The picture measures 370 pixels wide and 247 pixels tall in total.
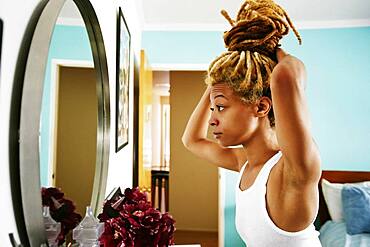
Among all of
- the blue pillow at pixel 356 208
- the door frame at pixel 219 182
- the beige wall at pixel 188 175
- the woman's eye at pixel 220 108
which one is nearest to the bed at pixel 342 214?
the blue pillow at pixel 356 208

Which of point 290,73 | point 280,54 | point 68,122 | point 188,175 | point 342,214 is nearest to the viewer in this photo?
point 290,73

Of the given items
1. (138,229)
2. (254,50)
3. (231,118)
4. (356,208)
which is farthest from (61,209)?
(356,208)

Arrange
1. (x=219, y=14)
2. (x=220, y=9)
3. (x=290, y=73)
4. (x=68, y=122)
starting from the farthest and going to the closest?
1. (x=219, y=14)
2. (x=220, y=9)
3. (x=68, y=122)
4. (x=290, y=73)

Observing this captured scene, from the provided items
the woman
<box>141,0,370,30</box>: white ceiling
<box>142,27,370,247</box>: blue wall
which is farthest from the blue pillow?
the woman

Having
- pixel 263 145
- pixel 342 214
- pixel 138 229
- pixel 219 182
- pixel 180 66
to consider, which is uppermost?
pixel 180 66

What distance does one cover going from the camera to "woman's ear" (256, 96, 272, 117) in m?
Answer: 0.82

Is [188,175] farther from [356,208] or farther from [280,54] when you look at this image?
[280,54]

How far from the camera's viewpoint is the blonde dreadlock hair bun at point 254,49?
31.5 inches

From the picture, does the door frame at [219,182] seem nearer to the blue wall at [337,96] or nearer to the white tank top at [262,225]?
the blue wall at [337,96]

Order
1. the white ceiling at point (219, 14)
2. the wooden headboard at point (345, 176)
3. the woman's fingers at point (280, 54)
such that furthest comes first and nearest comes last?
the wooden headboard at point (345, 176) < the white ceiling at point (219, 14) < the woman's fingers at point (280, 54)

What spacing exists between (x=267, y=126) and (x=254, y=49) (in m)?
0.20

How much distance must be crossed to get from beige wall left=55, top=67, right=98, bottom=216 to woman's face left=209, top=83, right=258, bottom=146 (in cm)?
39

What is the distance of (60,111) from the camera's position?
0.87 metres

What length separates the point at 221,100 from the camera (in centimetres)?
86
